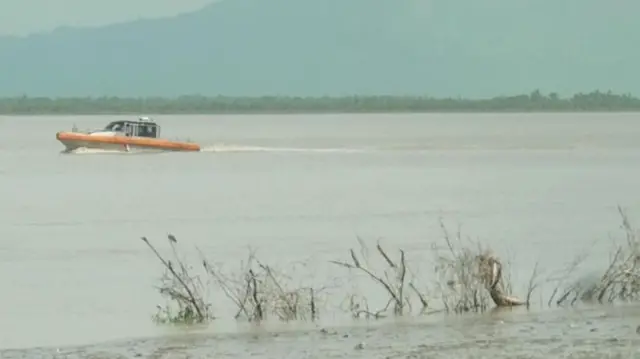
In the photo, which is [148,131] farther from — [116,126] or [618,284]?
[618,284]

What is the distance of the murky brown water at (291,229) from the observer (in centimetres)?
1458

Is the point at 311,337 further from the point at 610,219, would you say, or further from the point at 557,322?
the point at 610,219

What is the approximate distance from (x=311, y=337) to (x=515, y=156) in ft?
197

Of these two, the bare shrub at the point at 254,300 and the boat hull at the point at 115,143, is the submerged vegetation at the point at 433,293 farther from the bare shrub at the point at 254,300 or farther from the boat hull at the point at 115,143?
the boat hull at the point at 115,143

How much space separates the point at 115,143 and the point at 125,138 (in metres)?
0.43

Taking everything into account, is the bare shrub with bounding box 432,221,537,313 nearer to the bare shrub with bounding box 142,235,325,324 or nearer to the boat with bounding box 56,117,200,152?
the bare shrub with bounding box 142,235,325,324

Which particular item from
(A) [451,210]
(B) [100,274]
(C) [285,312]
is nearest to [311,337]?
(C) [285,312]

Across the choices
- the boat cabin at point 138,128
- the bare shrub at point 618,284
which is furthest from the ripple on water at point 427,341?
the boat cabin at point 138,128

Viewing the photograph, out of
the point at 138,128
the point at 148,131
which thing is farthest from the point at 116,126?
the point at 148,131

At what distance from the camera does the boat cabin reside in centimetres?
6250

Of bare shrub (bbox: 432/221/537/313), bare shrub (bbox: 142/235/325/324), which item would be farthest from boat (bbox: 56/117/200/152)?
bare shrub (bbox: 432/221/537/313)

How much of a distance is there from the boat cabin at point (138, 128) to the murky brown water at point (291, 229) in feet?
4.09

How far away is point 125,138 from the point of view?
203 ft

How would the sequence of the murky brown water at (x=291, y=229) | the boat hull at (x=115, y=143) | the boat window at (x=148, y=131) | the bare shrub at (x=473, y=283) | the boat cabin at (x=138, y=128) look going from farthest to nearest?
the boat window at (x=148, y=131)
the boat cabin at (x=138, y=128)
the boat hull at (x=115, y=143)
the bare shrub at (x=473, y=283)
the murky brown water at (x=291, y=229)
